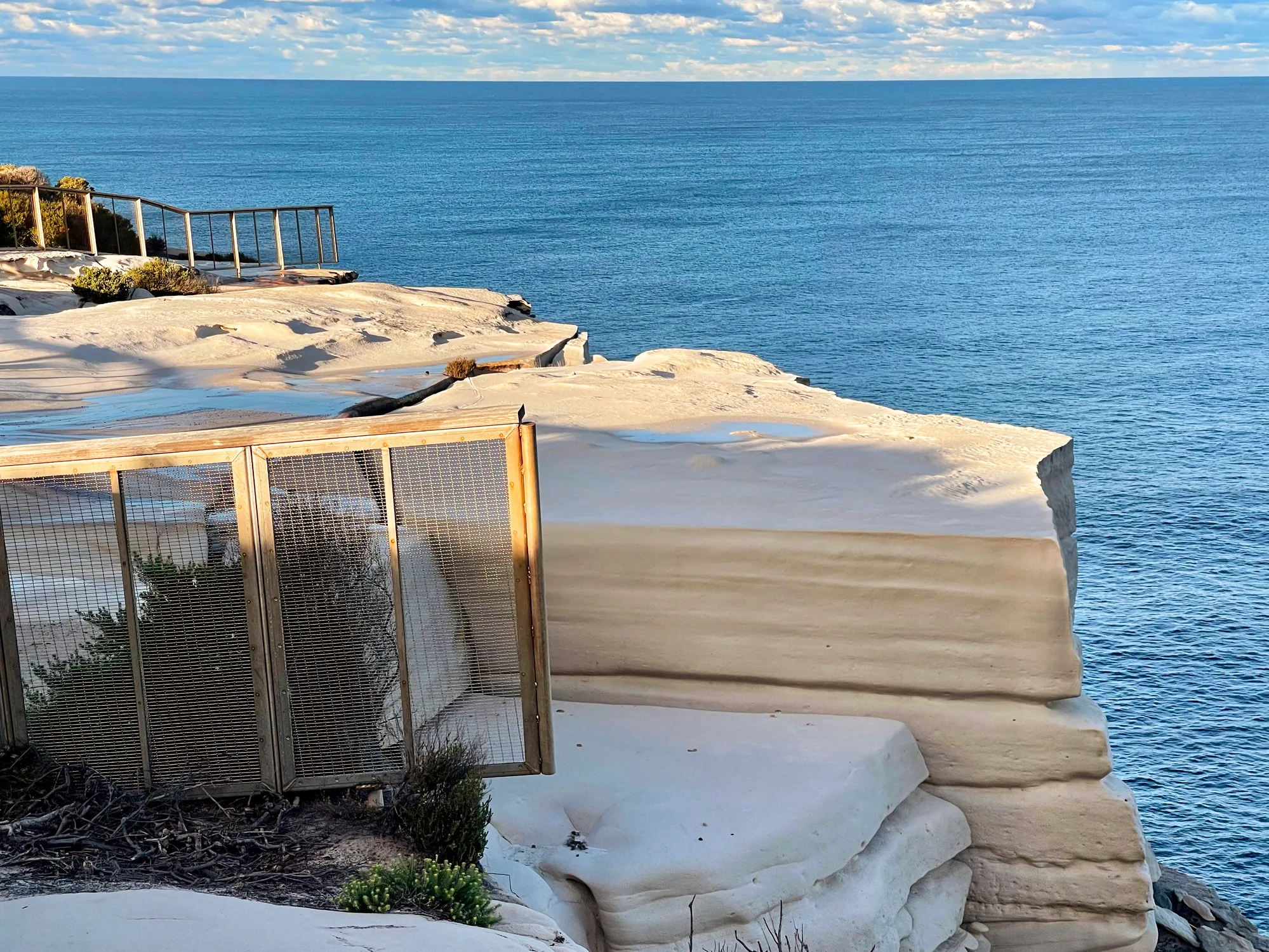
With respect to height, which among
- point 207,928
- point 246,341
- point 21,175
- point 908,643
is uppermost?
point 21,175

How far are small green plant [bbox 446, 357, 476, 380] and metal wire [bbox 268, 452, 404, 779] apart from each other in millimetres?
9169

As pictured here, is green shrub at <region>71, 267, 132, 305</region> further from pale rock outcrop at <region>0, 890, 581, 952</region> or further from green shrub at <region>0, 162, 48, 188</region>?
pale rock outcrop at <region>0, 890, 581, 952</region>

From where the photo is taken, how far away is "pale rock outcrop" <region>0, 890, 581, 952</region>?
5.61 meters

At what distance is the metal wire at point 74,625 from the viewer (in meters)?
8.01

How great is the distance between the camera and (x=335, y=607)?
819 centimetres

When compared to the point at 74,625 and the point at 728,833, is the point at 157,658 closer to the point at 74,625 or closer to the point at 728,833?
the point at 74,625

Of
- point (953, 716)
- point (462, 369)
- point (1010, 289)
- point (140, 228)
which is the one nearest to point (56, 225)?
point (140, 228)

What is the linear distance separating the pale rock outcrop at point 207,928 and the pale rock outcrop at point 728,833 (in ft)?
6.72

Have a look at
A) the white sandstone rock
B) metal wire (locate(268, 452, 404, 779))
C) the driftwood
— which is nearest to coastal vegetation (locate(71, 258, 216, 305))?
the white sandstone rock

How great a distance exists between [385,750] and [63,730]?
74.5 inches

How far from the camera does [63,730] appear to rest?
8055mm

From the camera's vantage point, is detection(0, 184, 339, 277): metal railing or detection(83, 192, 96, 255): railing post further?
detection(0, 184, 339, 277): metal railing

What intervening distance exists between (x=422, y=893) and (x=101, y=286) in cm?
1836

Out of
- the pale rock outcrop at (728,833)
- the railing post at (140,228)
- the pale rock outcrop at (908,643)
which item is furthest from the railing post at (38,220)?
the pale rock outcrop at (728,833)
